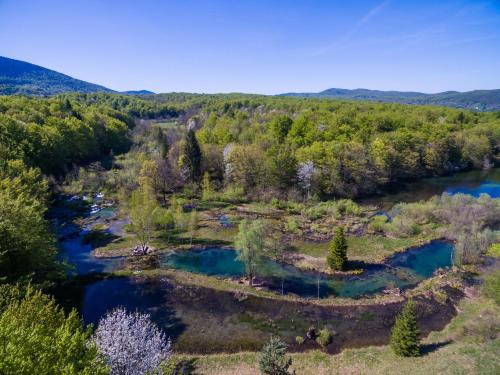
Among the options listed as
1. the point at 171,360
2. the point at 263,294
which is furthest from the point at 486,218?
the point at 171,360

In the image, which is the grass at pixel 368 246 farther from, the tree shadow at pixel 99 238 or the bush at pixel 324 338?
the tree shadow at pixel 99 238

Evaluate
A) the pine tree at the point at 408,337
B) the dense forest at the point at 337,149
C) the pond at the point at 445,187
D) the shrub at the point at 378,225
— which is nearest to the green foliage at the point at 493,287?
the pine tree at the point at 408,337

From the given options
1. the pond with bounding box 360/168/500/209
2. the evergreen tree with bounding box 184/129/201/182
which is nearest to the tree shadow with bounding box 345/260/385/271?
the pond with bounding box 360/168/500/209

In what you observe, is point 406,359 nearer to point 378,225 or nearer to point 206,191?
point 378,225

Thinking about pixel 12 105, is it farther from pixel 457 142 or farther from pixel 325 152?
pixel 457 142

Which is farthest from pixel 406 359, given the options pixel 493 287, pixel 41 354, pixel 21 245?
pixel 21 245

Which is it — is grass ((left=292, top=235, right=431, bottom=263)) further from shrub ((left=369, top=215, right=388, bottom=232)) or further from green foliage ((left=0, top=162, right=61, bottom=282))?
green foliage ((left=0, top=162, right=61, bottom=282))
